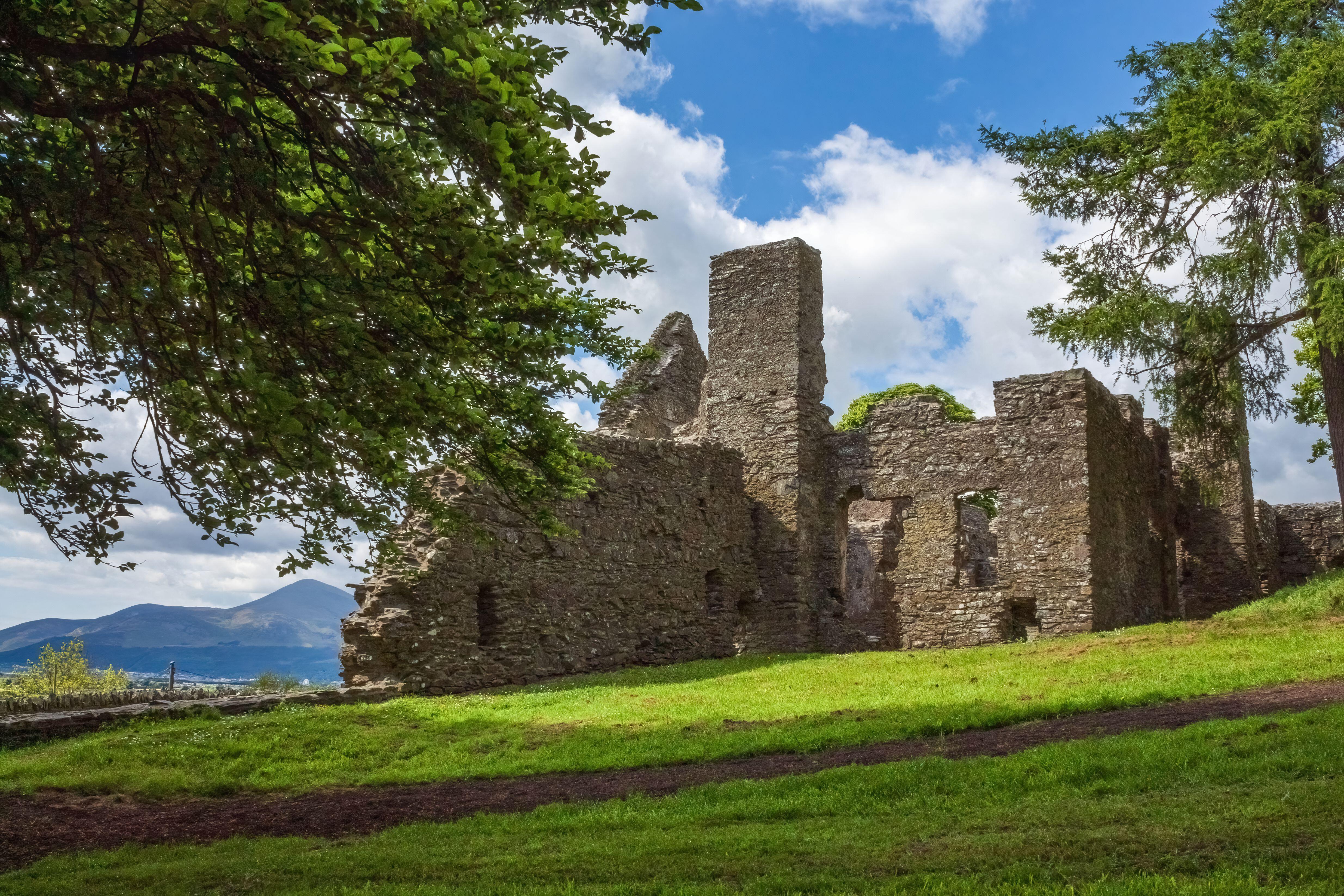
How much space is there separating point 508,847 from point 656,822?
109cm

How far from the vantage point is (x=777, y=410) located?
2192 centimetres

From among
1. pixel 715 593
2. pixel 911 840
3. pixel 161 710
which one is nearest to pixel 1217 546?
pixel 715 593

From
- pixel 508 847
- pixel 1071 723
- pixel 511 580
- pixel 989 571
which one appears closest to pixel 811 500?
pixel 511 580

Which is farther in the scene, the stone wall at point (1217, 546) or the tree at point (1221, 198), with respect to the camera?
the stone wall at point (1217, 546)

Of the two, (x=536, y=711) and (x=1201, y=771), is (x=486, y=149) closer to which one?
(x=1201, y=771)

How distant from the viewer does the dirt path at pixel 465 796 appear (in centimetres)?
864

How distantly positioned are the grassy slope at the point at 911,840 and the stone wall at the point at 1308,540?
2436cm

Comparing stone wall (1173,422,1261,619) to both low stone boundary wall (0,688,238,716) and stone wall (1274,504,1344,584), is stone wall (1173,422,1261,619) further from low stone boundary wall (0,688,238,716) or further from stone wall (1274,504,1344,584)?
low stone boundary wall (0,688,238,716)

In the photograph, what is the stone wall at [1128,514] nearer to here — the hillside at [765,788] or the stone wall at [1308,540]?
the hillside at [765,788]

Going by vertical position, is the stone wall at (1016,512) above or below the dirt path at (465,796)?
above

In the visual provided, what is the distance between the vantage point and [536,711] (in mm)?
13602

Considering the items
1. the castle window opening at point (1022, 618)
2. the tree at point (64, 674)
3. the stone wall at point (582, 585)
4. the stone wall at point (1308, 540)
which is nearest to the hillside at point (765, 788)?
the stone wall at point (582, 585)

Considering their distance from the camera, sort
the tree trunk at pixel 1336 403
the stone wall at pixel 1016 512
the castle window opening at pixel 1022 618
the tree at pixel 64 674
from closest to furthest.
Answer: the tree trunk at pixel 1336 403 → the stone wall at pixel 1016 512 → the castle window opening at pixel 1022 618 → the tree at pixel 64 674

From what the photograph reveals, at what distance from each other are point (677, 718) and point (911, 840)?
6249mm
